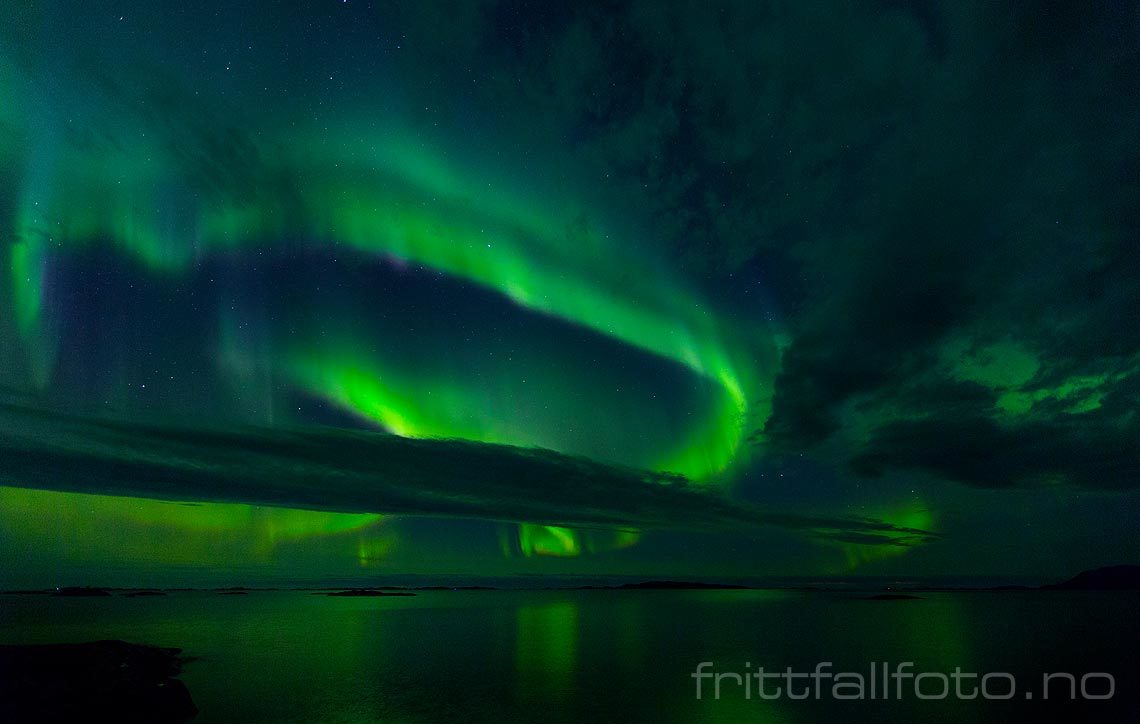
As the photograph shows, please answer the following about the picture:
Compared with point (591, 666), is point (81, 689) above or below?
above

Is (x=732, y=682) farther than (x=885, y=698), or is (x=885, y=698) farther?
(x=732, y=682)

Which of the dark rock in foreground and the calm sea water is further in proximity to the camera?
the calm sea water

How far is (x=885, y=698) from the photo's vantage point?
40.2m

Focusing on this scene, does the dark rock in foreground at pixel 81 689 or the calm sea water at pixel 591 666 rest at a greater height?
the dark rock in foreground at pixel 81 689

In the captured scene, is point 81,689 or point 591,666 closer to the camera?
point 81,689

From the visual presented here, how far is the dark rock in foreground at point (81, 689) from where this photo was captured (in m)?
27.1

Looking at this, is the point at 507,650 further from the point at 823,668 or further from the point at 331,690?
the point at 823,668

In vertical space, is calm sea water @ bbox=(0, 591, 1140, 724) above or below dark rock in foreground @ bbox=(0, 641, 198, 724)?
below

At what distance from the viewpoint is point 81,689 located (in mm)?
29641

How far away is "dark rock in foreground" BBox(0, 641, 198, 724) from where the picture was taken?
88.8ft

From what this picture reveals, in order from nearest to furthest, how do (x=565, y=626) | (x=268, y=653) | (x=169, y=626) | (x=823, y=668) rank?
(x=823, y=668) < (x=268, y=653) < (x=169, y=626) < (x=565, y=626)

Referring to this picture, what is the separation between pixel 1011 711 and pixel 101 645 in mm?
60592

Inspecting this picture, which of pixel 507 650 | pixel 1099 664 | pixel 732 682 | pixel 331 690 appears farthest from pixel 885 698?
pixel 507 650

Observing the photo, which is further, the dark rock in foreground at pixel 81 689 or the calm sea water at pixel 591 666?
the calm sea water at pixel 591 666
